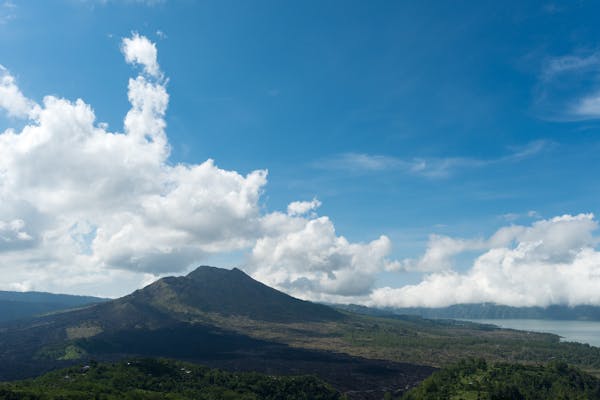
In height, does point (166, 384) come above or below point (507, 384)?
above

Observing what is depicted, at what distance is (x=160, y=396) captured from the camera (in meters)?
124

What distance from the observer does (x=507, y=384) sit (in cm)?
15800

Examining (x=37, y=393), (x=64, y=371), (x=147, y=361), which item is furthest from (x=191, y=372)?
(x=37, y=393)

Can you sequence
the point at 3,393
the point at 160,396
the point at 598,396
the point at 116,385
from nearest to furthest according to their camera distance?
the point at 3,393, the point at 160,396, the point at 116,385, the point at 598,396

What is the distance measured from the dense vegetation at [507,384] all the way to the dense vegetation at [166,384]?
4134cm

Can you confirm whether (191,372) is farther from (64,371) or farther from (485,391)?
(485,391)

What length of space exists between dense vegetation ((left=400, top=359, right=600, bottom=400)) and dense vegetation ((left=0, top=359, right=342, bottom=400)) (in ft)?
136

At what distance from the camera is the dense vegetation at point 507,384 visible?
153000mm

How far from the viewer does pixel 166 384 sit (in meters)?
148

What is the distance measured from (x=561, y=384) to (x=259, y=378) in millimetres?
124483

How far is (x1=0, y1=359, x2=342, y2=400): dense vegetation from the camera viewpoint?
125 metres

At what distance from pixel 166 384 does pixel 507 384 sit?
124 meters

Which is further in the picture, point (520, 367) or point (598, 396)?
point (520, 367)

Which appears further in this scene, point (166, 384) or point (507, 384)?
point (507, 384)
